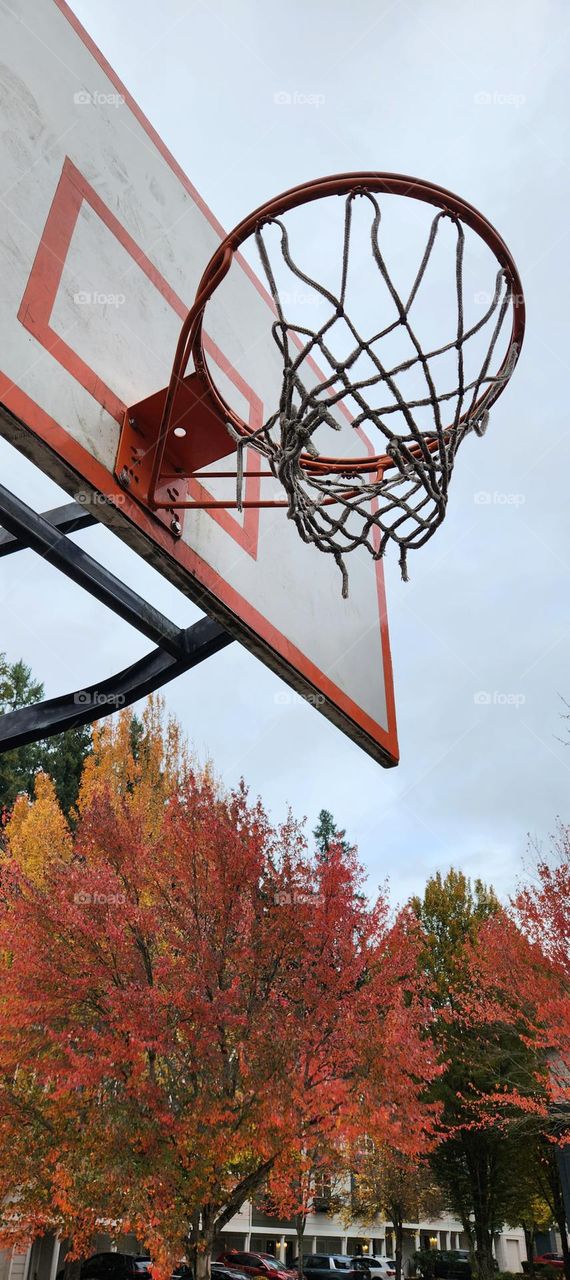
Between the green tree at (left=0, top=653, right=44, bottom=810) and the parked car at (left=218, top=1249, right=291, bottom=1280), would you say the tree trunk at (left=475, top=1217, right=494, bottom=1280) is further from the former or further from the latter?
the green tree at (left=0, top=653, right=44, bottom=810)

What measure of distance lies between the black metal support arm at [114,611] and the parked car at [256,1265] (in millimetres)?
24151

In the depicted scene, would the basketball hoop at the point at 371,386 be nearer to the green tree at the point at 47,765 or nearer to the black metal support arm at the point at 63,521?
the black metal support arm at the point at 63,521

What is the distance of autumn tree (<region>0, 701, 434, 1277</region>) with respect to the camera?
854 centimetres

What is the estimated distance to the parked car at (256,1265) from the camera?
2261 cm

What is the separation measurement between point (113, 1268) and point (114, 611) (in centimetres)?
1972

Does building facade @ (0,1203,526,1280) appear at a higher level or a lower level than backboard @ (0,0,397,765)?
lower

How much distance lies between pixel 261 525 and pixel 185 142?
7.05ft

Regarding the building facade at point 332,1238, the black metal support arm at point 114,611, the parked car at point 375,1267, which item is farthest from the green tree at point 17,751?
the black metal support arm at point 114,611

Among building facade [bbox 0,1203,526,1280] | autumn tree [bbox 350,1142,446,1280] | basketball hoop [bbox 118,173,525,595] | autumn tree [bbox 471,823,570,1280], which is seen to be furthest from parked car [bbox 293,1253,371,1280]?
basketball hoop [bbox 118,173,525,595]

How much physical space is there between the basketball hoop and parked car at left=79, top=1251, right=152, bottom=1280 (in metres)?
20.2

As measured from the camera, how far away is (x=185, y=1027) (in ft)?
29.5

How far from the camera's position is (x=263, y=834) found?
10398 mm

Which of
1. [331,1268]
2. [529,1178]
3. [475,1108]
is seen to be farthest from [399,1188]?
[331,1268]

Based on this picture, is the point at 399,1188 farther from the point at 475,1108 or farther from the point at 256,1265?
the point at 256,1265
